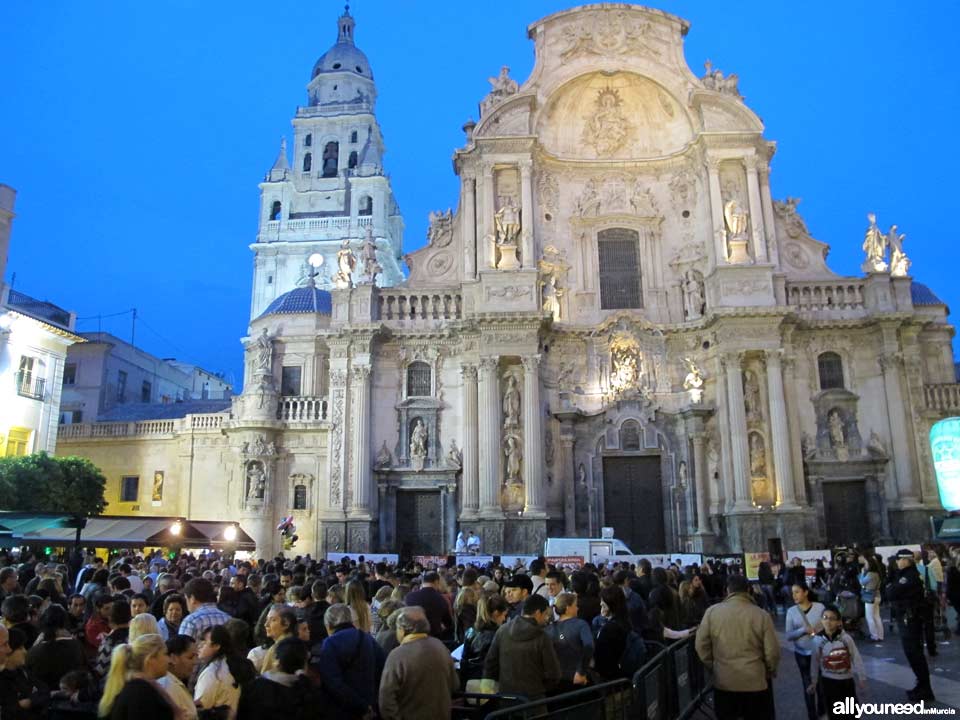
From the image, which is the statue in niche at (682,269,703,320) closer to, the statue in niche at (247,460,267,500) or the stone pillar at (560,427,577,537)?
the stone pillar at (560,427,577,537)

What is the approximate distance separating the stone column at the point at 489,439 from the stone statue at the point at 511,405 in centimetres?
36

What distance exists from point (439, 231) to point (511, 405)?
7.91 meters

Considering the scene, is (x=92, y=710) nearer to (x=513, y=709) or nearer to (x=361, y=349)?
(x=513, y=709)

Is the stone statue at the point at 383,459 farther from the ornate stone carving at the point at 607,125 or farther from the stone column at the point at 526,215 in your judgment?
the ornate stone carving at the point at 607,125

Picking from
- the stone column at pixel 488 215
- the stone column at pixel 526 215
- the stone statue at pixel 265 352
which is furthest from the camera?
the stone statue at pixel 265 352

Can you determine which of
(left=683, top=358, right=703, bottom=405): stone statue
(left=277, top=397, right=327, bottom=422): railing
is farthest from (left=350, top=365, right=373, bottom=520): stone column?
(left=683, top=358, right=703, bottom=405): stone statue

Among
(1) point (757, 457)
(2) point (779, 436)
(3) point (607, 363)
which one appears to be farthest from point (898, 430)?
(3) point (607, 363)

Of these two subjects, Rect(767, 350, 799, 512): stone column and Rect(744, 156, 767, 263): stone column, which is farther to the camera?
Rect(744, 156, 767, 263): stone column

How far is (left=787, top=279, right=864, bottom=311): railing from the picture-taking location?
3103cm

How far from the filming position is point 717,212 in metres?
31.0

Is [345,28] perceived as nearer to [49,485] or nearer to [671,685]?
[49,485]

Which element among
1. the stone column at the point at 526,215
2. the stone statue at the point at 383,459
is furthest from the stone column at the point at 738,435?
the stone statue at the point at 383,459

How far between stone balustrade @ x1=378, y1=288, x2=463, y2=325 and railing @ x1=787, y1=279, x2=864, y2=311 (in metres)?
12.7

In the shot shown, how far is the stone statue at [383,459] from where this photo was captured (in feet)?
98.0
